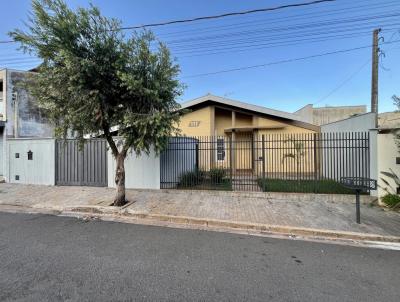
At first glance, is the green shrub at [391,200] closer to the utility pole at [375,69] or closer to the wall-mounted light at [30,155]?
the utility pole at [375,69]

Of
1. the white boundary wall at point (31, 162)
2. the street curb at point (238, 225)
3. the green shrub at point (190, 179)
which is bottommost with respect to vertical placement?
the street curb at point (238, 225)

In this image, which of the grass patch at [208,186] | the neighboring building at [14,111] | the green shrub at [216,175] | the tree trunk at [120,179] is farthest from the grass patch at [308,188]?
the neighboring building at [14,111]

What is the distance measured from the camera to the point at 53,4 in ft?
21.3

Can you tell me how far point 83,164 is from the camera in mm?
10906

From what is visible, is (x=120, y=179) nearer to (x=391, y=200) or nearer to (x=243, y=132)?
(x=391, y=200)

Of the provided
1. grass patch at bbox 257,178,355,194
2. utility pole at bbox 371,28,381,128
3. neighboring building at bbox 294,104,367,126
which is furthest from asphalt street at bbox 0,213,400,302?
neighboring building at bbox 294,104,367,126

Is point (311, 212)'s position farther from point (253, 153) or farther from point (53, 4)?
point (53, 4)

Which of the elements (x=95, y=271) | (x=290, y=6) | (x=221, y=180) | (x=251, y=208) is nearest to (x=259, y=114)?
(x=221, y=180)

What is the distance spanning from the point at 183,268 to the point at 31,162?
10984mm

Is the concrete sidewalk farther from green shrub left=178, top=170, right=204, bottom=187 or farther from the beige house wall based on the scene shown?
the beige house wall

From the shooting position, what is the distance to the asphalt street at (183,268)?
3.13 metres

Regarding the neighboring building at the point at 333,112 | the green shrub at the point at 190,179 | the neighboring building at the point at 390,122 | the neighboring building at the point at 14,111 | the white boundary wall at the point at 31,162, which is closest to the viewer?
the neighboring building at the point at 390,122

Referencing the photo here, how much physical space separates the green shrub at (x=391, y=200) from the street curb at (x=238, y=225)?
2.81 m

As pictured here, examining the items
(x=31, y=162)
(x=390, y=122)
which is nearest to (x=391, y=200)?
(x=390, y=122)
